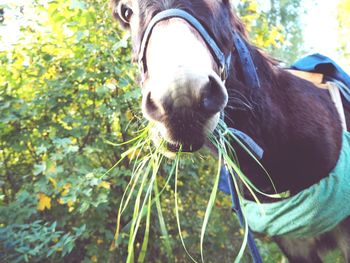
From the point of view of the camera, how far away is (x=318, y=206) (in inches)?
64.1

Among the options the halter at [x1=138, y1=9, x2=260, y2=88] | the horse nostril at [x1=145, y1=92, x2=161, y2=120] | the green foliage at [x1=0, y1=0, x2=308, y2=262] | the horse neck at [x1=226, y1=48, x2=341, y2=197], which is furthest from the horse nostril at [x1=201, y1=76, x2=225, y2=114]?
the green foliage at [x1=0, y1=0, x2=308, y2=262]

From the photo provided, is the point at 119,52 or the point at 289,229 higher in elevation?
the point at 119,52

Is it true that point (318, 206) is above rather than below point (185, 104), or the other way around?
below

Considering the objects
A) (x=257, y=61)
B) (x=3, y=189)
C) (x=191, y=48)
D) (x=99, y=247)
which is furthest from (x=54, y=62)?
(x=191, y=48)

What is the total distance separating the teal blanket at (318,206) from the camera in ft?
5.37

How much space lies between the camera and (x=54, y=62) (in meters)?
2.53

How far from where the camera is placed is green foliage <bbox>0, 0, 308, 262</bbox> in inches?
86.0

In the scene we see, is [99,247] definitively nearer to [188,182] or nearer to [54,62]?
[188,182]

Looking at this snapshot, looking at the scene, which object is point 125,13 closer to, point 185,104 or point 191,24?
point 191,24

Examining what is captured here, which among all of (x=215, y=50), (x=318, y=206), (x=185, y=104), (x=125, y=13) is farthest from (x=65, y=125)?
(x=185, y=104)

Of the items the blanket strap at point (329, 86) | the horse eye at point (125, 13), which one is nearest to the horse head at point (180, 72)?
the horse eye at point (125, 13)

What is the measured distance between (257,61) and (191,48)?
75 cm

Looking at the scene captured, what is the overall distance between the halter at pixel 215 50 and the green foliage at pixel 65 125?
28.6 inches

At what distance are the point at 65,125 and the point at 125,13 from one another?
113 centimetres
